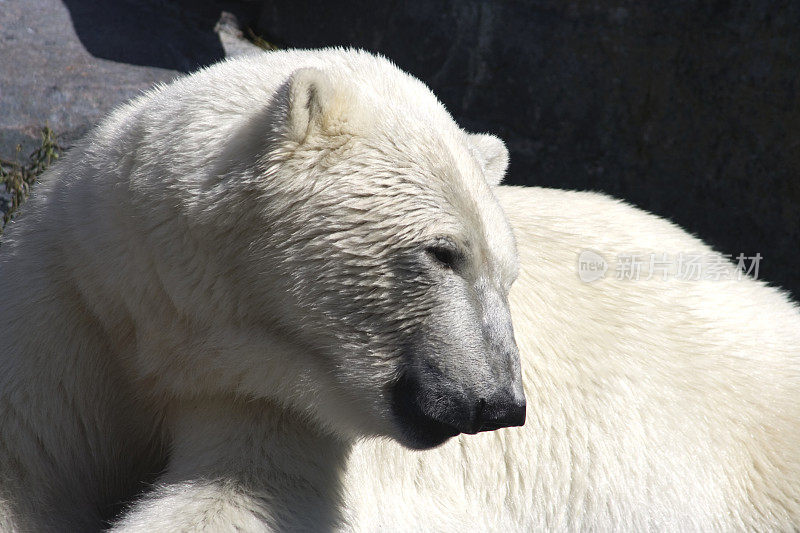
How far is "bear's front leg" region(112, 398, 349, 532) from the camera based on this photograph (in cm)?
205

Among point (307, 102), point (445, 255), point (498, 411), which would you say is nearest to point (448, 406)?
point (498, 411)

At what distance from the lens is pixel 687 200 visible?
173 inches

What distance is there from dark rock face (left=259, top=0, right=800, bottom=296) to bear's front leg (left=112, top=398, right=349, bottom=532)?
274 cm

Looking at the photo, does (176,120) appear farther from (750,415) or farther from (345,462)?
(750,415)

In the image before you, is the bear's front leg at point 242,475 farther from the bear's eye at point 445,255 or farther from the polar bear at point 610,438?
the bear's eye at point 445,255

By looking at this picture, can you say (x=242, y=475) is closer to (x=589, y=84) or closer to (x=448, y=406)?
(x=448, y=406)

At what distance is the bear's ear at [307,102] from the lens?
1910 millimetres

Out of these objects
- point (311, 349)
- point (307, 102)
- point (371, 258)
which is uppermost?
point (307, 102)

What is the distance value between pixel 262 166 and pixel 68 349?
73 cm

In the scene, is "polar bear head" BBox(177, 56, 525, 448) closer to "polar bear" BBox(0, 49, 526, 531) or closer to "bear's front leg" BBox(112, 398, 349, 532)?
"polar bear" BBox(0, 49, 526, 531)

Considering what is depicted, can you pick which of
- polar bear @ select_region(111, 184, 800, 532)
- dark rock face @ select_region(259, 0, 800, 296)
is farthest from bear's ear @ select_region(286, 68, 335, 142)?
dark rock face @ select_region(259, 0, 800, 296)

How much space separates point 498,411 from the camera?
1892 millimetres

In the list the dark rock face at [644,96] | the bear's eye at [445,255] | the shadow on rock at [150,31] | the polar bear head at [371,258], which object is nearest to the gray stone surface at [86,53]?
the shadow on rock at [150,31]

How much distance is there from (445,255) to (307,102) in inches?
17.4
